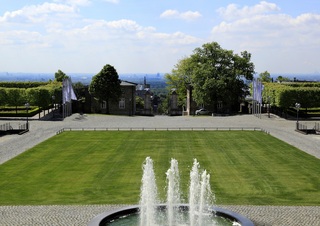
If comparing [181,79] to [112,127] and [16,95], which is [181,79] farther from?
[112,127]

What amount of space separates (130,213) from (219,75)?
5678cm

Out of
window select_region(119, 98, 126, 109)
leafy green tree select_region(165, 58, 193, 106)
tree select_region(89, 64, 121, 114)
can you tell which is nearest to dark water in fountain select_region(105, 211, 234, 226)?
tree select_region(89, 64, 121, 114)

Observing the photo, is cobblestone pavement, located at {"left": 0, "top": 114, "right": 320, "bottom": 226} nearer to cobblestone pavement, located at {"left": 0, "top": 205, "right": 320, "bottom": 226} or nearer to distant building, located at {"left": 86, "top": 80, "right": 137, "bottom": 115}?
cobblestone pavement, located at {"left": 0, "top": 205, "right": 320, "bottom": 226}

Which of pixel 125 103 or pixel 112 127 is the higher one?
pixel 125 103

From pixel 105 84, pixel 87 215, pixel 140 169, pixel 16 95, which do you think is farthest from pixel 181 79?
pixel 87 215

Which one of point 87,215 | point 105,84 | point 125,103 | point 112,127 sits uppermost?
point 105,84

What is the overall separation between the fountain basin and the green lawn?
267 centimetres

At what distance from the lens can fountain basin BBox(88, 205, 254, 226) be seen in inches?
731

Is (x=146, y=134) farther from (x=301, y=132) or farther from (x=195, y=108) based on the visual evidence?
(x=195, y=108)

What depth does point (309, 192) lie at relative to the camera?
24.6m

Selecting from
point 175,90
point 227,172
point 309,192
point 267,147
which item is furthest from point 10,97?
point 309,192

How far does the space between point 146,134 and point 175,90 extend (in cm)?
4913

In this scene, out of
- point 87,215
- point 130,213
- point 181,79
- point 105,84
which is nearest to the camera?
point 130,213

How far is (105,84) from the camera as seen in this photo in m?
74.2
